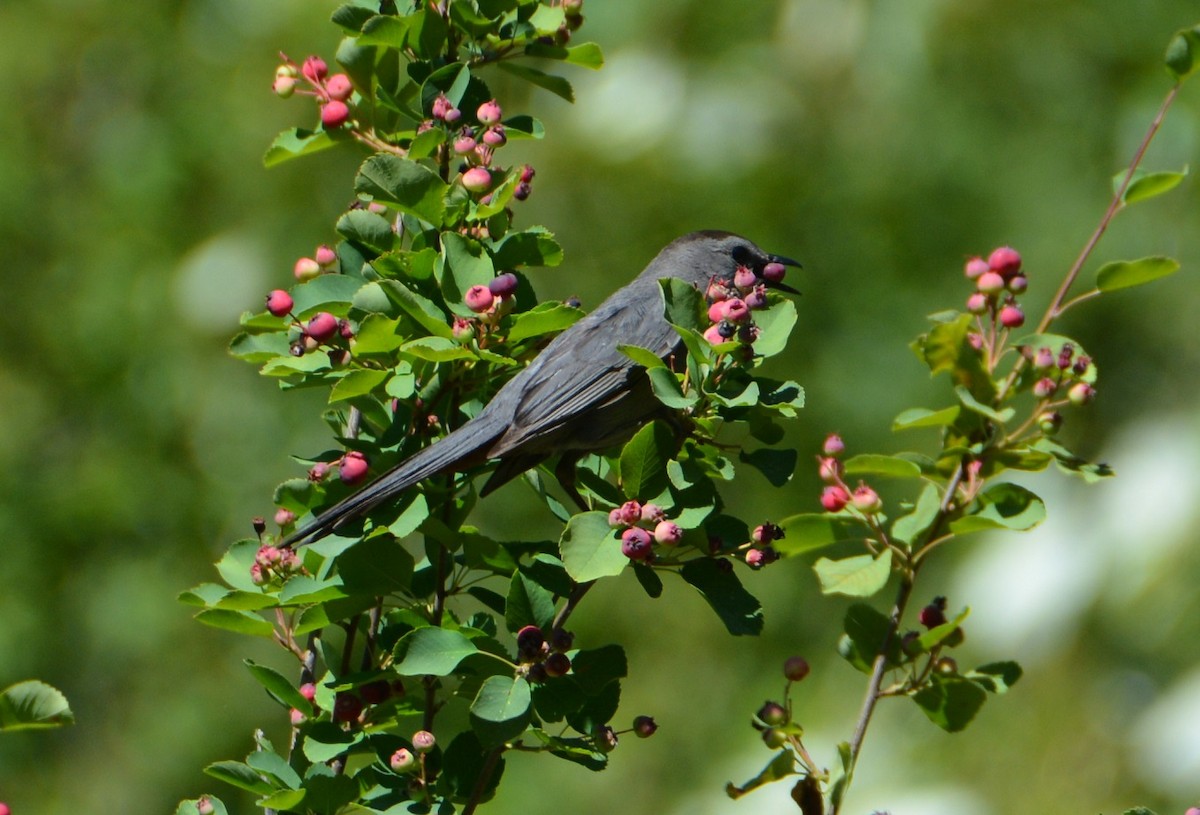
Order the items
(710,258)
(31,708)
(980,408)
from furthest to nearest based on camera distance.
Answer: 1. (710,258)
2. (980,408)
3. (31,708)

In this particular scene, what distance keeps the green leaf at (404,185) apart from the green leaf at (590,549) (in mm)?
656

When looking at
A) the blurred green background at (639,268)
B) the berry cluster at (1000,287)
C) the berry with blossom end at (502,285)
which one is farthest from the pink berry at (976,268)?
the blurred green background at (639,268)

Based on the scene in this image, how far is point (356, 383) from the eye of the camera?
251cm

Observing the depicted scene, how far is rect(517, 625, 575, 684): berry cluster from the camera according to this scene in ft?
7.59

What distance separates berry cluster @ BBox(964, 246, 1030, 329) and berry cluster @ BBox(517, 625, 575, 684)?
904mm

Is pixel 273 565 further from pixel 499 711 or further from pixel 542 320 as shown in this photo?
pixel 542 320

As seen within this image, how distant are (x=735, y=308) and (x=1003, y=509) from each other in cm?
58

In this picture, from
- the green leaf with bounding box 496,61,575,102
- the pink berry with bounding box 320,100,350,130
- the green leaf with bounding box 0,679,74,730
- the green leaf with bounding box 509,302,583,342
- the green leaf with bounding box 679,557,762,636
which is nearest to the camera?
the green leaf with bounding box 0,679,74,730

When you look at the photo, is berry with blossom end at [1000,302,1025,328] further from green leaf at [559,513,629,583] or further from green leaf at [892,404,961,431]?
green leaf at [559,513,629,583]

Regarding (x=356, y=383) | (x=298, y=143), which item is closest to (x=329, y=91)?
(x=298, y=143)

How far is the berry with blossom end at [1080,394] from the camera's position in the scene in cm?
242

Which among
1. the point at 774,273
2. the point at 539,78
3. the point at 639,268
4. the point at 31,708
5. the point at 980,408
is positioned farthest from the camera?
the point at 639,268

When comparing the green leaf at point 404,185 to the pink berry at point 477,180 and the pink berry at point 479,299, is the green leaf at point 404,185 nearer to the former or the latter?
the pink berry at point 477,180

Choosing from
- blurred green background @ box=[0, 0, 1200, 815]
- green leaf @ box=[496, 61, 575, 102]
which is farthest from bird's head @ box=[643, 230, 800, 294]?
blurred green background @ box=[0, 0, 1200, 815]
